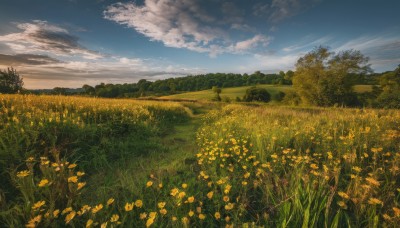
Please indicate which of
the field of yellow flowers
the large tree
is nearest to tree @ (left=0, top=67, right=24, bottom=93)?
the field of yellow flowers

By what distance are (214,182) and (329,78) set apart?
47670mm

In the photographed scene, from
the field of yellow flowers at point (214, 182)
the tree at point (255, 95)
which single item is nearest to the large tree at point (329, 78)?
the tree at point (255, 95)

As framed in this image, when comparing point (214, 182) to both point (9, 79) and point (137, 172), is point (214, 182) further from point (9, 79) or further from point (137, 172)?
point (9, 79)

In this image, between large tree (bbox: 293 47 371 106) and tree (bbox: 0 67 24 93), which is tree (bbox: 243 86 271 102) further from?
tree (bbox: 0 67 24 93)

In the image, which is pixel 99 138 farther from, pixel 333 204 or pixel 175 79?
pixel 175 79

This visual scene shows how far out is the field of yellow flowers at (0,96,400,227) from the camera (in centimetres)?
216

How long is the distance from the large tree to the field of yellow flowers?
40.6 metres

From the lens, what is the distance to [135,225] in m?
2.28

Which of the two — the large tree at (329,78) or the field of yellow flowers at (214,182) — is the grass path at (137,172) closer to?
the field of yellow flowers at (214,182)

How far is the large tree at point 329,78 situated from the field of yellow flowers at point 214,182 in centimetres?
4058

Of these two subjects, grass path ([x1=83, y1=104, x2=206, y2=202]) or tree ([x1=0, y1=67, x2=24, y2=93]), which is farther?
tree ([x1=0, y1=67, x2=24, y2=93])

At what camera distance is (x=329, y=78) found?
134ft

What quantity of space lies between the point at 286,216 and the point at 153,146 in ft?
14.5

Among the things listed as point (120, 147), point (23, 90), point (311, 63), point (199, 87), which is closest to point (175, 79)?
point (199, 87)
